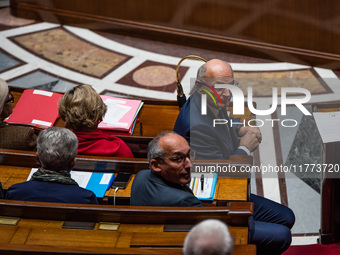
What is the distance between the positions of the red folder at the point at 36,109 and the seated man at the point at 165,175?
1.37 metres

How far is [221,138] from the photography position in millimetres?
3523

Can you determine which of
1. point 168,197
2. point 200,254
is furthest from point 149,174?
point 200,254

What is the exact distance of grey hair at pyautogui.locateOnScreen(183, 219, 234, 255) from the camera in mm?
1742

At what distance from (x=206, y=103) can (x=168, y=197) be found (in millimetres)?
862

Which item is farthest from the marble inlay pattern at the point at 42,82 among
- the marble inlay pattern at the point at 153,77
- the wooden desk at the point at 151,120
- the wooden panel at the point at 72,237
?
the wooden panel at the point at 72,237

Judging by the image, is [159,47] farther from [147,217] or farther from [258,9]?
[147,217]

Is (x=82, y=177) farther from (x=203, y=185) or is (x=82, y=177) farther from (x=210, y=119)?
(x=210, y=119)

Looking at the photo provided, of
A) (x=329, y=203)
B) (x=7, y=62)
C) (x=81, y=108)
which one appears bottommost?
(x=329, y=203)

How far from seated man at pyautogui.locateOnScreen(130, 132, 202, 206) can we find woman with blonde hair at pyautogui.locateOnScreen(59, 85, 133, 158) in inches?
26.9

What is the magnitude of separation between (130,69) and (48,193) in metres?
3.74

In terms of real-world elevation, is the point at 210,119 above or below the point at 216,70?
below

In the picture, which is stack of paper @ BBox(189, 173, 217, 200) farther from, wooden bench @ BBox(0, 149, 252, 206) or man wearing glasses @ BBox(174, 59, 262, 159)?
man wearing glasses @ BBox(174, 59, 262, 159)

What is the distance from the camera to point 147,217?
8.82 feet

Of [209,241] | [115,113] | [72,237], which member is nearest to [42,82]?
[115,113]
